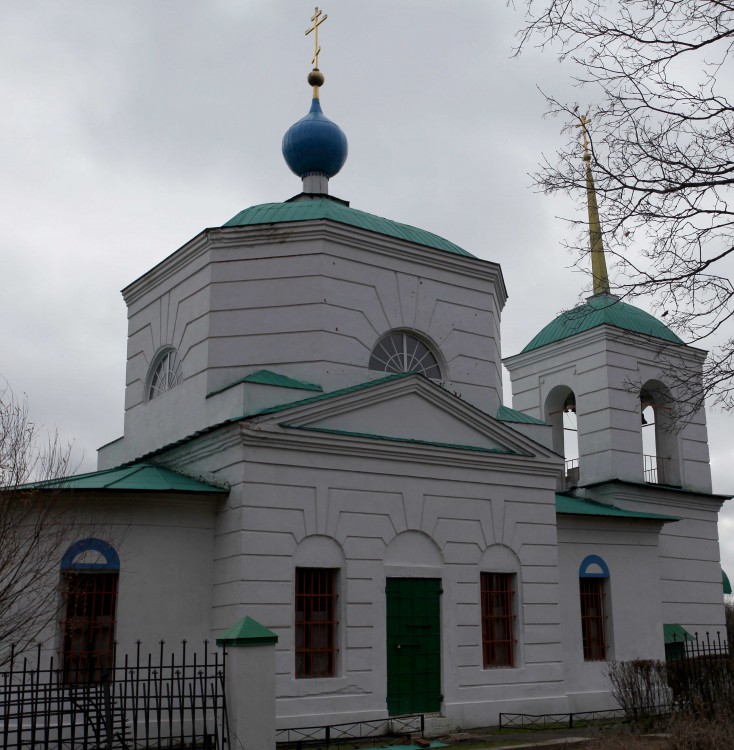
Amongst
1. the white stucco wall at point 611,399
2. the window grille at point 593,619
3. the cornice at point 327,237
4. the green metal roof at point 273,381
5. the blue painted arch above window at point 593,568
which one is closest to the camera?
the green metal roof at point 273,381

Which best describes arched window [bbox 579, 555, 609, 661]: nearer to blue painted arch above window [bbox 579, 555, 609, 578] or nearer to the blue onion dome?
blue painted arch above window [bbox 579, 555, 609, 578]

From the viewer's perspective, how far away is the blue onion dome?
1702cm

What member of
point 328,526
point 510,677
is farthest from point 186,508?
point 510,677

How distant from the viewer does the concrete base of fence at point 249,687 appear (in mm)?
8891

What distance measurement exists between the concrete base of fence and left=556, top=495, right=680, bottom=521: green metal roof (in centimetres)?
758

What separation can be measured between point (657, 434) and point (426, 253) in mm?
7701

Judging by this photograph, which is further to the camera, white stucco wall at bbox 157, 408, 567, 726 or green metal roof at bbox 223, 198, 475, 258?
green metal roof at bbox 223, 198, 475, 258

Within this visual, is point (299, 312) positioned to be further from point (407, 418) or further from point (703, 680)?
point (703, 680)

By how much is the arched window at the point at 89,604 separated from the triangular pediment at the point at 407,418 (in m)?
2.66

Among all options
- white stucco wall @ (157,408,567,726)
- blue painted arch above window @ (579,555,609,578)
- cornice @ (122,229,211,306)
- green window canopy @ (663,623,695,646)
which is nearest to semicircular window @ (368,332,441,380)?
white stucco wall @ (157,408,567,726)

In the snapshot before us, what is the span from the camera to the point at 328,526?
12367 mm

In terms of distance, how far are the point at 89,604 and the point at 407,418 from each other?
4.95 metres

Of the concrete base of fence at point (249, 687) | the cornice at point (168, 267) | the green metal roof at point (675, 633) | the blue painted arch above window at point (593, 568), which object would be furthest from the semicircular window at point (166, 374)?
the green metal roof at point (675, 633)

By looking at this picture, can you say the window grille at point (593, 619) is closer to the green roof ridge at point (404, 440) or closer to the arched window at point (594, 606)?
the arched window at point (594, 606)
